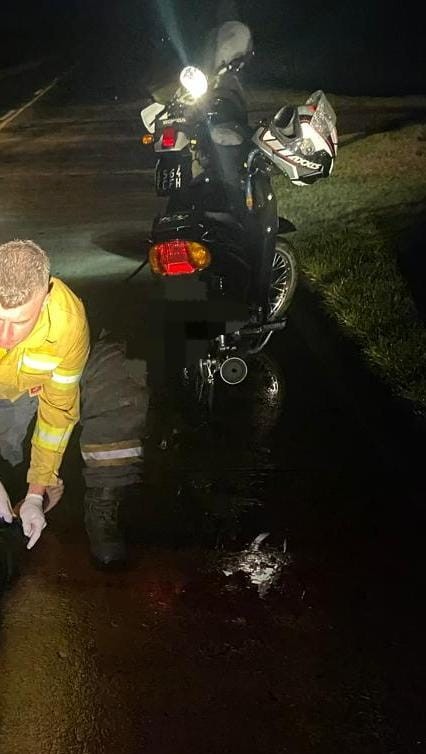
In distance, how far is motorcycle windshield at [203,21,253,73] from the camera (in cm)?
612

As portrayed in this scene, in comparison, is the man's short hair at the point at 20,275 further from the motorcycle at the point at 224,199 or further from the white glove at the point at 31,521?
the motorcycle at the point at 224,199

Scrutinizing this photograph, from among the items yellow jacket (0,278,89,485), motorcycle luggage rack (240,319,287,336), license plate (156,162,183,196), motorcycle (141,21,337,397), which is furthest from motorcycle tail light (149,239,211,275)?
yellow jacket (0,278,89,485)

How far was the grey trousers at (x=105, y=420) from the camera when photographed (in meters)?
4.16

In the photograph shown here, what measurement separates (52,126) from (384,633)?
1647 centimetres

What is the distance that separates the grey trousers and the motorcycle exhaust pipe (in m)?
1.21

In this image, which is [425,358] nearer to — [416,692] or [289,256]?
[289,256]

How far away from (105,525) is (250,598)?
765 mm

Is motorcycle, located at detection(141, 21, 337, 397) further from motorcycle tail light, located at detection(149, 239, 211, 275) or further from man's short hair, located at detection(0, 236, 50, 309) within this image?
man's short hair, located at detection(0, 236, 50, 309)

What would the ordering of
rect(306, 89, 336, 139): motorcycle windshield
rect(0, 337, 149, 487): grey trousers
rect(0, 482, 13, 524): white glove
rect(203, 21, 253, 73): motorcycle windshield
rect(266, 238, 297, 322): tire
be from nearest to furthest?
1. rect(0, 482, 13, 524): white glove
2. rect(0, 337, 149, 487): grey trousers
3. rect(306, 89, 336, 139): motorcycle windshield
4. rect(203, 21, 253, 73): motorcycle windshield
5. rect(266, 238, 297, 322): tire

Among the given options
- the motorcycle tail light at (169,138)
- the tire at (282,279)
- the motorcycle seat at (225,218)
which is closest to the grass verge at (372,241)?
the tire at (282,279)

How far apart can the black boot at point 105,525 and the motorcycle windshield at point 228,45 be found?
10.9ft

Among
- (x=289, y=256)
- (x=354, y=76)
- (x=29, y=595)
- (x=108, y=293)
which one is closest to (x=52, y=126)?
(x=354, y=76)

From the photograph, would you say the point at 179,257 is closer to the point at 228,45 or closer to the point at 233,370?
the point at 233,370

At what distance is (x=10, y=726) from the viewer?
2.99 meters
